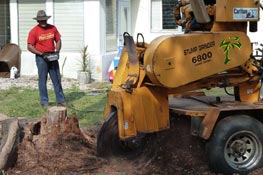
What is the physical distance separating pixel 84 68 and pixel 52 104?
3752 millimetres

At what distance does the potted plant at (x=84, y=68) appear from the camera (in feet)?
48.7

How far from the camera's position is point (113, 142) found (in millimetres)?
6902

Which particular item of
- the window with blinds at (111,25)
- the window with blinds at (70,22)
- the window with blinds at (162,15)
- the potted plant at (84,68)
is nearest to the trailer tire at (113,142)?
the potted plant at (84,68)

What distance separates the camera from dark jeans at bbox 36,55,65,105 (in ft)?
36.5

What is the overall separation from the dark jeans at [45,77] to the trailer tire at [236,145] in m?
5.38

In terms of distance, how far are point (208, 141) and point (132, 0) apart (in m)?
12.3

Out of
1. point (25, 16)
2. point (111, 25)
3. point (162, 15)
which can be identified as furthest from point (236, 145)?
point (162, 15)

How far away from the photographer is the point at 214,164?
6488 mm

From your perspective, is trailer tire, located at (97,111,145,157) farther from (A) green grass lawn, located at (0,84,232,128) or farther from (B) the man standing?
(B) the man standing

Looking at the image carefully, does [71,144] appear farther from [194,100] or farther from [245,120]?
[245,120]

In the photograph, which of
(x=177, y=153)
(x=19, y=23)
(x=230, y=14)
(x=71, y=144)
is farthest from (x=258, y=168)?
(x=19, y=23)

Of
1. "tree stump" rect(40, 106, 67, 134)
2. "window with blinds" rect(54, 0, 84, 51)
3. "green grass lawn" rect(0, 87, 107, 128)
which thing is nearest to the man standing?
"green grass lawn" rect(0, 87, 107, 128)

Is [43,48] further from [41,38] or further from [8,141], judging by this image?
[8,141]

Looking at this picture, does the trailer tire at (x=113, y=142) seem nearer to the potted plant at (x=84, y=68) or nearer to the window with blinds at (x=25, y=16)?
the potted plant at (x=84, y=68)
